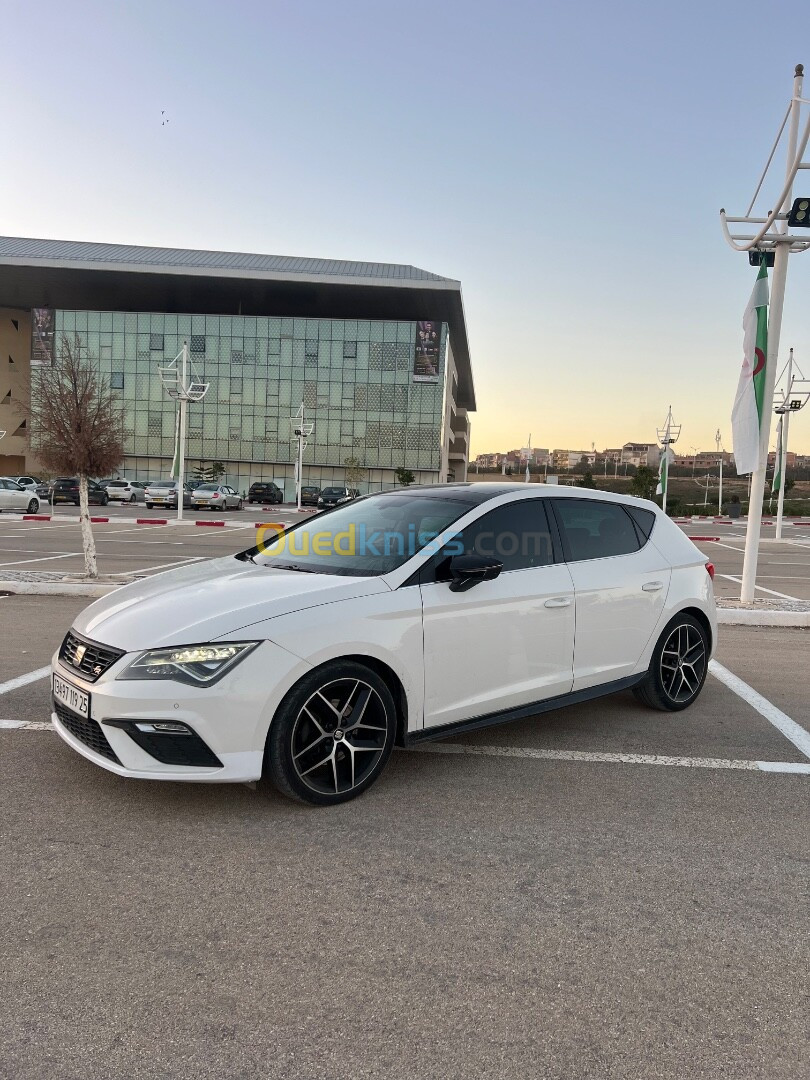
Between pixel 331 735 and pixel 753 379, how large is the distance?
8157mm

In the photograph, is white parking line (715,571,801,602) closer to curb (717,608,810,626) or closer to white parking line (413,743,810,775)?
curb (717,608,810,626)

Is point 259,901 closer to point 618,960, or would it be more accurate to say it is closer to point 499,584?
point 618,960

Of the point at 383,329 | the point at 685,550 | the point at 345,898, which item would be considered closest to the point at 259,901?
the point at 345,898

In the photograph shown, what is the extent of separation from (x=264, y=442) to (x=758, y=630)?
66.4 metres

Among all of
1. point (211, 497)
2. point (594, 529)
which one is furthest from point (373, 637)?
point (211, 497)

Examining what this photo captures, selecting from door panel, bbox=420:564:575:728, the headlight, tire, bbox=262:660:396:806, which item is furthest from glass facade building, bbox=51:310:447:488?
the headlight

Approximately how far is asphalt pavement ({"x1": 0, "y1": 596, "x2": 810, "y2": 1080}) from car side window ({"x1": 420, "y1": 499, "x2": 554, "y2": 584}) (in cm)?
117

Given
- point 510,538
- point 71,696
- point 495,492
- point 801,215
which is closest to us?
point 71,696

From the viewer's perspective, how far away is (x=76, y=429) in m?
11.2

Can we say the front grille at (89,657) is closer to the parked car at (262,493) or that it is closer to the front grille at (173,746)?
the front grille at (173,746)

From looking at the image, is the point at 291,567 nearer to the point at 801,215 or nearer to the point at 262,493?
the point at 801,215

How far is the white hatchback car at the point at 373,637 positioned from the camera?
11.1 feet

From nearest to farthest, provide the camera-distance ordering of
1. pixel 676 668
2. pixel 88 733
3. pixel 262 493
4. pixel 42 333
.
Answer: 1. pixel 88 733
2. pixel 676 668
3. pixel 262 493
4. pixel 42 333

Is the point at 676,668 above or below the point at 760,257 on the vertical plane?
below
